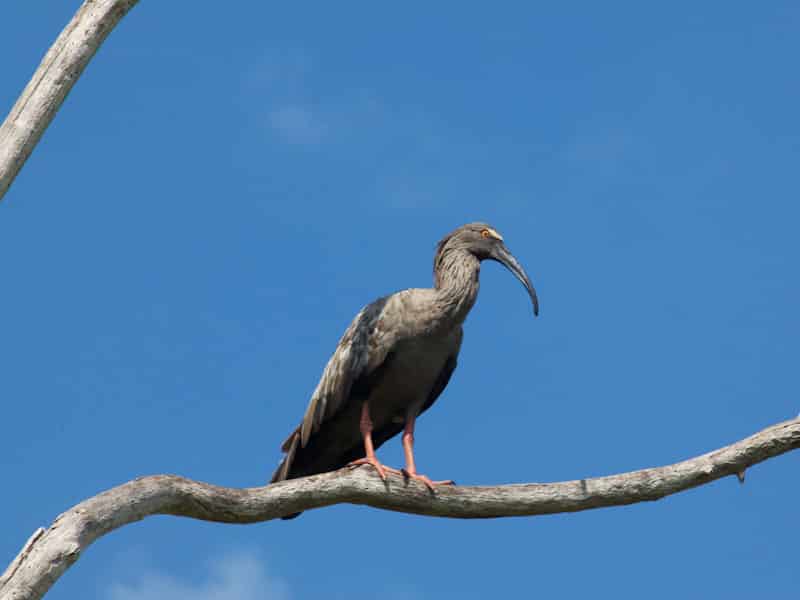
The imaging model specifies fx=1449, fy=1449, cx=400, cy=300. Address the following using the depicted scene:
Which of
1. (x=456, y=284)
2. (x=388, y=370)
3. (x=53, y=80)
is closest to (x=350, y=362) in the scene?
(x=388, y=370)

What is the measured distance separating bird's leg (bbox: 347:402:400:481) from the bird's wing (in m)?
0.20

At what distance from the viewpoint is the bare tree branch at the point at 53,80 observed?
837 centimetres

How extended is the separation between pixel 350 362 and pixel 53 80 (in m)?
3.33

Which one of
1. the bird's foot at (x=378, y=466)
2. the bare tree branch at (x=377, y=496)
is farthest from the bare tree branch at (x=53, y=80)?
the bird's foot at (x=378, y=466)

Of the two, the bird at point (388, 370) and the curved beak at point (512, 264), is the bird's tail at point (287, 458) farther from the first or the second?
the curved beak at point (512, 264)

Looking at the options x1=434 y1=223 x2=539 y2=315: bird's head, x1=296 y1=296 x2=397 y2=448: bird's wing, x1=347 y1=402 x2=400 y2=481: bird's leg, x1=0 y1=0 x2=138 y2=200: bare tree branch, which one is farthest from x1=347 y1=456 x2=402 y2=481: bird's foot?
x1=0 y1=0 x2=138 y2=200: bare tree branch

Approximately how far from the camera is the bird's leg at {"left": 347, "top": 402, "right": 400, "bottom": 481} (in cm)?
980

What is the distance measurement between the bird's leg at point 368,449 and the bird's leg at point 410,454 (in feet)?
0.35

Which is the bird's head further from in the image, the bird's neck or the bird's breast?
the bird's breast

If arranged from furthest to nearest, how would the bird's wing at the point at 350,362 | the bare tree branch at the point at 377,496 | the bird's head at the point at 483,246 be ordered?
the bird's head at the point at 483,246, the bird's wing at the point at 350,362, the bare tree branch at the point at 377,496

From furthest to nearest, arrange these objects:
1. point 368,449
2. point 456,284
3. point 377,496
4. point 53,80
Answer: point 456,284, point 368,449, point 377,496, point 53,80

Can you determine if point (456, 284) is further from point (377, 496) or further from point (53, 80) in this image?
point (53, 80)

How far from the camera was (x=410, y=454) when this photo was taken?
1072 cm

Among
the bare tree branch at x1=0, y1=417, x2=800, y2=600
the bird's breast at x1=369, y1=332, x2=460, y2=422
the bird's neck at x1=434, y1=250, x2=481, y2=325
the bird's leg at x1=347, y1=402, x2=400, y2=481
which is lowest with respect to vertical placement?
the bare tree branch at x1=0, y1=417, x2=800, y2=600
